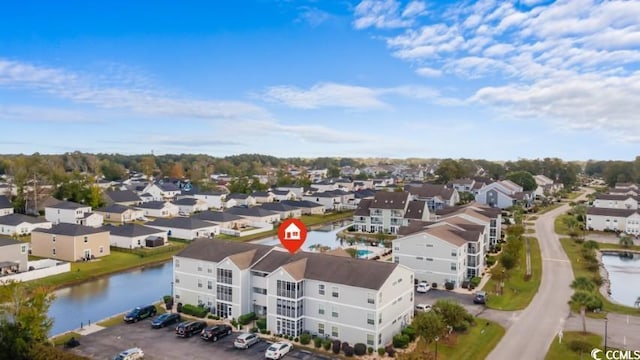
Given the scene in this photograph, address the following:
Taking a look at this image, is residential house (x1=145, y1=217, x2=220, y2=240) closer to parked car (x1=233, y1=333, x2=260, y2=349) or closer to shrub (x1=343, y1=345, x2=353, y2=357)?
parked car (x1=233, y1=333, x2=260, y2=349)

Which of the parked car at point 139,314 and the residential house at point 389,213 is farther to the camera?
the residential house at point 389,213

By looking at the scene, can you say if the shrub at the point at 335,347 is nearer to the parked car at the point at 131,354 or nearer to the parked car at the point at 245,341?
the parked car at the point at 245,341

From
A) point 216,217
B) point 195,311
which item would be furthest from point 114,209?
point 195,311

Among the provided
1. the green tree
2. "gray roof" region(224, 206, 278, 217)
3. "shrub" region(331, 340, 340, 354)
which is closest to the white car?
"shrub" region(331, 340, 340, 354)

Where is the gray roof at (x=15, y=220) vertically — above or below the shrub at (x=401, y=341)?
above

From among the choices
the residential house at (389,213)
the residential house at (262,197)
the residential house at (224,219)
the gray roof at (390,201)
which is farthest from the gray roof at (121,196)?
the gray roof at (390,201)

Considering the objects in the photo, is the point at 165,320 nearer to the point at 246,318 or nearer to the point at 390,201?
the point at 246,318
